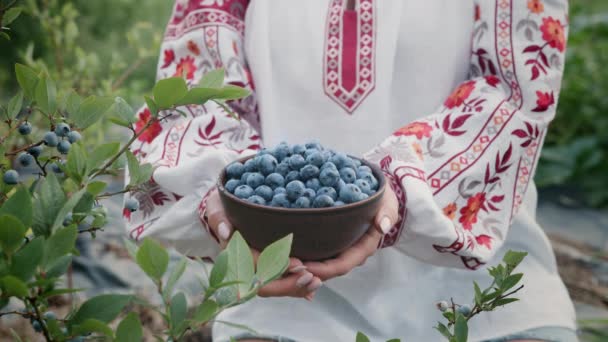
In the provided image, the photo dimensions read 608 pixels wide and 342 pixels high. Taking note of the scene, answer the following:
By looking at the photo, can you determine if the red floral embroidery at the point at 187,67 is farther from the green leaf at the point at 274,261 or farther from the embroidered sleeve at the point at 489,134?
the green leaf at the point at 274,261

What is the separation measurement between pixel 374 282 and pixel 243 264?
2.06ft

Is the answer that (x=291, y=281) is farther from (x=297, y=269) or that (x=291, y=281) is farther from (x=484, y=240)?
(x=484, y=240)

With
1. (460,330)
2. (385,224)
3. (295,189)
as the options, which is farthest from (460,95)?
(460,330)

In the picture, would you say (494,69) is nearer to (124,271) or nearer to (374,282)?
(374,282)

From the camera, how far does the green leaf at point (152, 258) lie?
0.38 metres

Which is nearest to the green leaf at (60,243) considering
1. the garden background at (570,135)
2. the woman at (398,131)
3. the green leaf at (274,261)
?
the green leaf at (274,261)

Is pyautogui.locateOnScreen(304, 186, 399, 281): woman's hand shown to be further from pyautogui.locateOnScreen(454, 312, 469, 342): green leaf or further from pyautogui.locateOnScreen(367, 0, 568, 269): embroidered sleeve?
pyautogui.locateOnScreen(454, 312, 469, 342): green leaf

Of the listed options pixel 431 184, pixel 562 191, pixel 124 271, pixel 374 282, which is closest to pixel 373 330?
pixel 374 282

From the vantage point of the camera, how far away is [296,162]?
28.7 inches

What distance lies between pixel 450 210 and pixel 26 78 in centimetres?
64

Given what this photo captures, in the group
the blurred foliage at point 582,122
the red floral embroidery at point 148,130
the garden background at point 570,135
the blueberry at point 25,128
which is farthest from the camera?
the blurred foliage at point 582,122

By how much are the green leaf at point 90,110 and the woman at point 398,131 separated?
0.40 m

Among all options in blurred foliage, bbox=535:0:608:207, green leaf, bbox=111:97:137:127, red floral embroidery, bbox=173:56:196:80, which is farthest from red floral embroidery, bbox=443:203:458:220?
blurred foliage, bbox=535:0:608:207

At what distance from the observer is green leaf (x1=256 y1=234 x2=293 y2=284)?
418mm
